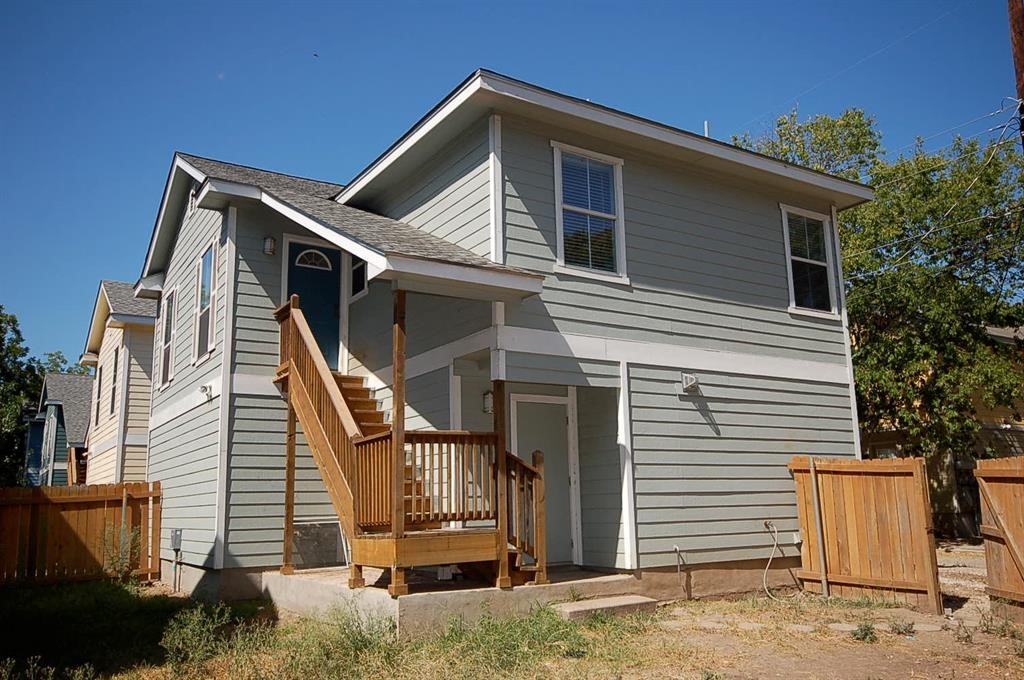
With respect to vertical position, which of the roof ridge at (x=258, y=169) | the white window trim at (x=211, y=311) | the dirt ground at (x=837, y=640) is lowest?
the dirt ground at (x=837, y=640)

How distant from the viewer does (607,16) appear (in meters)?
13.8

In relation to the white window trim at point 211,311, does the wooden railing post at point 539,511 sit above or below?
below

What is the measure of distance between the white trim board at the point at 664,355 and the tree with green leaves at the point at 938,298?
6.50m

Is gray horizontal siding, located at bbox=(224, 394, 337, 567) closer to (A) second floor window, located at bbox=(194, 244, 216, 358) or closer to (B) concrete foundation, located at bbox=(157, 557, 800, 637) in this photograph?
(B) concrete foundation, located at bbox=(157, 557, 800, 637)

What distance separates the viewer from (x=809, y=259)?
41.5 ft

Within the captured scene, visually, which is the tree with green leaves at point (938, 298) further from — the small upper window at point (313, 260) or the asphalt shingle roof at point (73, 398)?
the asphalt shingle roof at point (73, 398)

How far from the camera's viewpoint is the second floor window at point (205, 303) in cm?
1225

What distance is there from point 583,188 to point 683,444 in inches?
138

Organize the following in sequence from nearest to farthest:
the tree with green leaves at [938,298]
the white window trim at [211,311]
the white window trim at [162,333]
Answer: the white window trim at [211,311] < the white window trim at [162,333] < the tree with green leaves at [938,298]

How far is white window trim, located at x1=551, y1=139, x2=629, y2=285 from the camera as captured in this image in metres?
9.88

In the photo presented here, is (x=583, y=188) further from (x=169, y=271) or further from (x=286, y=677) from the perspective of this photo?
(x=169, y=271)

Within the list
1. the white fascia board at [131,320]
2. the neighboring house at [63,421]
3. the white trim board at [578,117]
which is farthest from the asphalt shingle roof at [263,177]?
the neighboring house at [63,421]

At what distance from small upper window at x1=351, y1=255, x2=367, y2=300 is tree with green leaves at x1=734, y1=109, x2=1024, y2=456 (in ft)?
38.4

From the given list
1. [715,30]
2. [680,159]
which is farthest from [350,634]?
[715,30]
